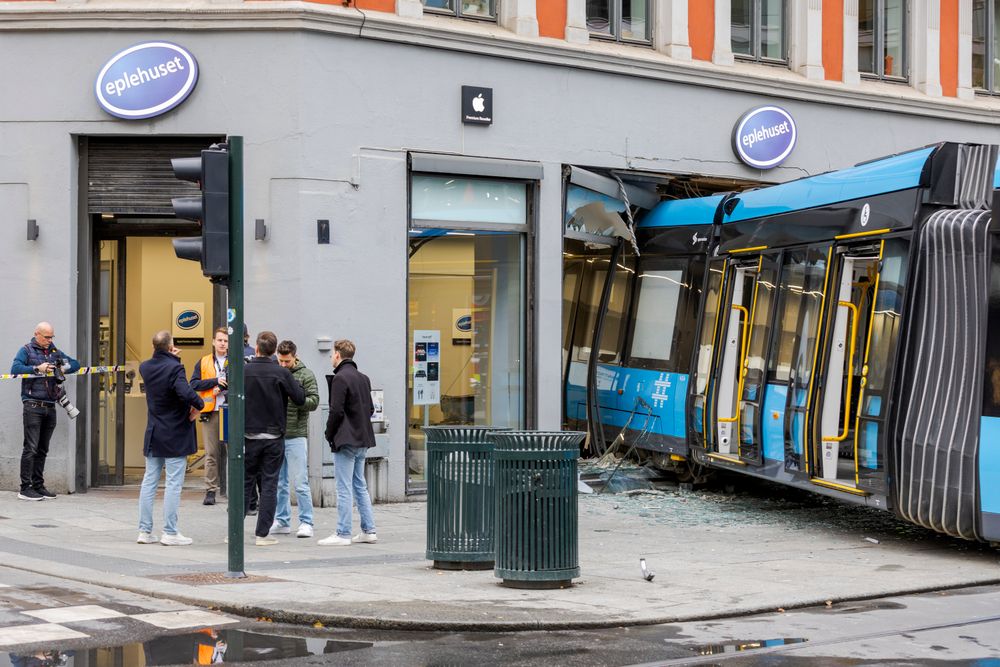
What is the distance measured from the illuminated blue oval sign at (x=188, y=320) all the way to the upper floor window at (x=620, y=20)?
5.74 m

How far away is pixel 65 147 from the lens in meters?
15.3

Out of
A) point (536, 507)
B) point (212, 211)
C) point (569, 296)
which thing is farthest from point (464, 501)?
point (569, 296)

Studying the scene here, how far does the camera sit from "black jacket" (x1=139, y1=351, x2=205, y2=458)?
1223 centimetres

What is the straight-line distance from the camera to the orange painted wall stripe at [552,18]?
661 inches

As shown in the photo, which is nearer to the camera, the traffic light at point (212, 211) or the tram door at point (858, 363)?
the traffic light at point (212, 211)

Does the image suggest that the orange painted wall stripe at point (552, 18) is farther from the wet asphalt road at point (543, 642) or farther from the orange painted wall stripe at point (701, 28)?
the wet asphalt road at point (543, 642)

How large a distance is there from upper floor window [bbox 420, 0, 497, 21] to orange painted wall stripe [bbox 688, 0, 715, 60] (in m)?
2.85

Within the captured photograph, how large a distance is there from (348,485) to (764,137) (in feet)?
29.4

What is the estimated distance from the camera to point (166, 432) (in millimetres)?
12297

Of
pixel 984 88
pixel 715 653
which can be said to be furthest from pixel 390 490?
pixel 984 88

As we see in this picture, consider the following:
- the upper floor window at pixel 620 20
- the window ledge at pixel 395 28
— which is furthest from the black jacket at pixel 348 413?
the upper floor window at pixel 620 20

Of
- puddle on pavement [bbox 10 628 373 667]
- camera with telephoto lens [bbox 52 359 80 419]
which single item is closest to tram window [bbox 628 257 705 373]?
camera with telephoto lens [bbox 52 359 80 419]

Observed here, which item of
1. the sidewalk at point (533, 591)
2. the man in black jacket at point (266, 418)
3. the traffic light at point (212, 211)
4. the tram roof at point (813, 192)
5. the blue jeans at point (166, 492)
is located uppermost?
the tram roof at point (813, 192)

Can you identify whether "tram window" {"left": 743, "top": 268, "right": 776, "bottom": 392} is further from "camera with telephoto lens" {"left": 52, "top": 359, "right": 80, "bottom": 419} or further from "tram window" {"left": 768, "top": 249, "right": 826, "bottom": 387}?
"camera with telephoto lens" {"left": 52, "top": 359, "right": 80, "bottom": 419}
